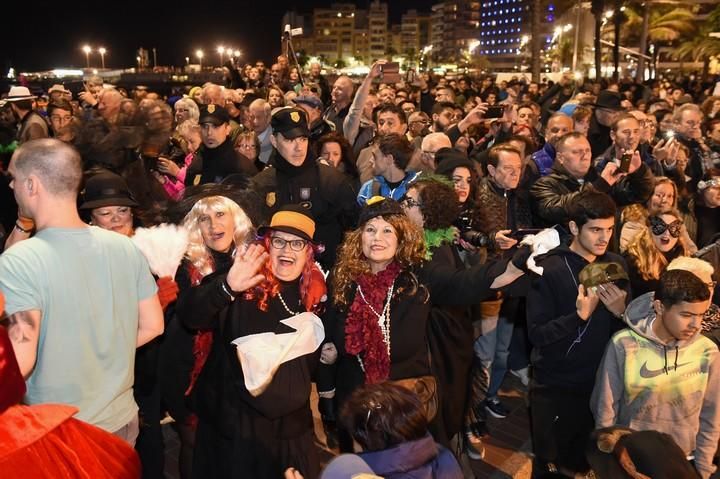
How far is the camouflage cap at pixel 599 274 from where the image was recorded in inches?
139

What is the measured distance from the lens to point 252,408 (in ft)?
9.89

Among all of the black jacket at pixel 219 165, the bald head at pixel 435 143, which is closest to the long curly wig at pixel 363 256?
the bald head at pixel 435 143

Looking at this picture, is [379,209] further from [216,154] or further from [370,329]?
[216,154]

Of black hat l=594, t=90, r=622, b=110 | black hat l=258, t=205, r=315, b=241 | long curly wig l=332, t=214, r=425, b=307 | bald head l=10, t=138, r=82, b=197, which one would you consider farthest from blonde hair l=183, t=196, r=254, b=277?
black hat l=594, t=90, r=622, b=110

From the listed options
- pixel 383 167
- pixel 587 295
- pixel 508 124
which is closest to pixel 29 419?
pixel 587 295

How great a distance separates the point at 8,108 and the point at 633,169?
9198 mm

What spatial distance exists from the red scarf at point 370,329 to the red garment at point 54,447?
1292 mm

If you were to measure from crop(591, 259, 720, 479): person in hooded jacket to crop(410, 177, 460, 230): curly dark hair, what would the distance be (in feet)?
3.81

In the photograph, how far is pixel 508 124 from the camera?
7.40m

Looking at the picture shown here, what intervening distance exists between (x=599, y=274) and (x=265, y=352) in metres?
1.87

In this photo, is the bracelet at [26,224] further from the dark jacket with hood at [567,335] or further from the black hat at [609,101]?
the black hat at [609,101]

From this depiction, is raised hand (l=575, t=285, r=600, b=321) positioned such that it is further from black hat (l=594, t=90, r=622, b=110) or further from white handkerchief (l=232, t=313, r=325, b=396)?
black hat (l=594, t=90, r=622, b=110)

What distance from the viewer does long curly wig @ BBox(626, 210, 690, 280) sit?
170 inches

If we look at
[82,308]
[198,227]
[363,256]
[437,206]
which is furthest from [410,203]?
[82,308]
